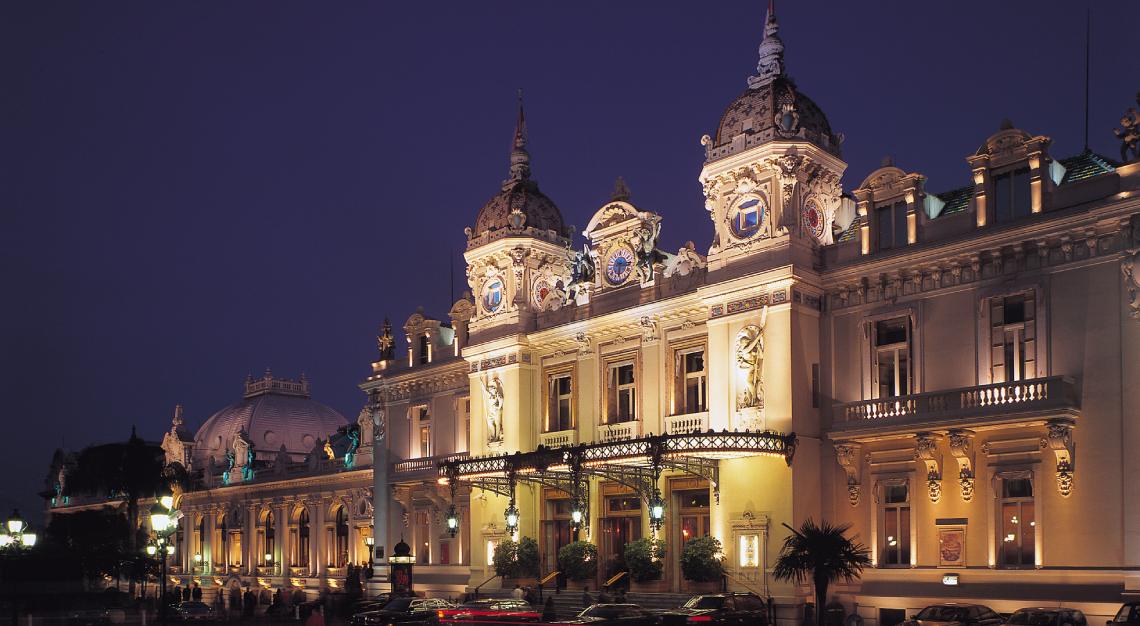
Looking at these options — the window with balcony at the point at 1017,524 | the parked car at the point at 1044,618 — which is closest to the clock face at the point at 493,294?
the window with balcony at the point at 1017,524

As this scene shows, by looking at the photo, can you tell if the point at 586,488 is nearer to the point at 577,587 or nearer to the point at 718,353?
the point at 577,587

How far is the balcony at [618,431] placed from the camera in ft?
133

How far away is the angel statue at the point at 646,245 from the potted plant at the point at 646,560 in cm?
895

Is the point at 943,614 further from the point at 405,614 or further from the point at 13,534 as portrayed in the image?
the point at 13,534

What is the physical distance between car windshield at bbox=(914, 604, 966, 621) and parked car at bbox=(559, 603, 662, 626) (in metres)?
6.62

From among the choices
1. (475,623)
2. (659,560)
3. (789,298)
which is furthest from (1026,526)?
(475,623)

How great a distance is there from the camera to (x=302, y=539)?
208ft

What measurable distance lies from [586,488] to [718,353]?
25.3ft

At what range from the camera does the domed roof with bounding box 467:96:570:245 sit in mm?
46125

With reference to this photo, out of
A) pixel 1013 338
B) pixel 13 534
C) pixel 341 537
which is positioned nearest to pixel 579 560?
pixel 1013 338

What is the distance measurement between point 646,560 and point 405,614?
7736 millimetres

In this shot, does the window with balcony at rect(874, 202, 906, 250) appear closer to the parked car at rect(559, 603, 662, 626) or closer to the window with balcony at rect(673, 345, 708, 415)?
the window with balcony at rect(673, 345, 708, 415)

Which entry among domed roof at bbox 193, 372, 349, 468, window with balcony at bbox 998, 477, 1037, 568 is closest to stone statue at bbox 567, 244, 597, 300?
window with balcony at bbox 998, 477, 1037, 568

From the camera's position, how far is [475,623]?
32250 mm
